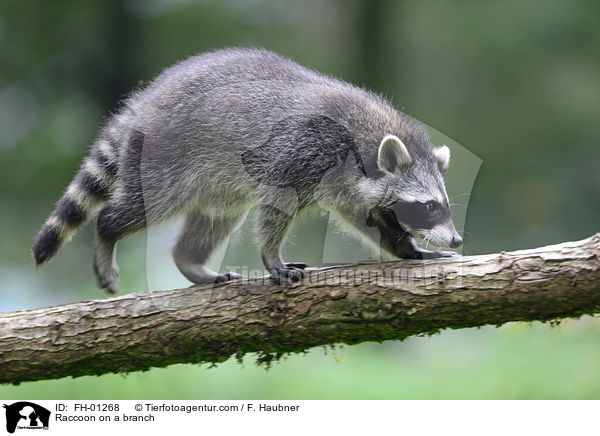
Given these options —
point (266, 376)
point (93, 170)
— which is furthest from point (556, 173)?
point (93, 170)

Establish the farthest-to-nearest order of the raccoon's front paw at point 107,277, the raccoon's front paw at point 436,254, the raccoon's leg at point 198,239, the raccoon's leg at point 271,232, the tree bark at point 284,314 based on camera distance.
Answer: the raccoon's leg at point 198,239
the raccoon's front paw at point 107,277
the raccoon's leg at point 271,232
the raccoon's front paw at point 436,254
the tree bark at point 284,314

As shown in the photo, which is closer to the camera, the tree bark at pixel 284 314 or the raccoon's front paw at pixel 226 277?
the tree bark at pixel 284 314

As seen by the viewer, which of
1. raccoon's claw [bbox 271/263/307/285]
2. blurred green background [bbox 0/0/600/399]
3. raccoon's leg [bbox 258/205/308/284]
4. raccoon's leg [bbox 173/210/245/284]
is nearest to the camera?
raccoon's claw [bbox 271/263/307/285]

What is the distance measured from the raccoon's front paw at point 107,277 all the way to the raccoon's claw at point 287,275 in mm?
1974

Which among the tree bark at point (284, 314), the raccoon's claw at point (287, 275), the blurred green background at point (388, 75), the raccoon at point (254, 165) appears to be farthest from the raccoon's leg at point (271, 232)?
the blurred green background at point (388, 75)

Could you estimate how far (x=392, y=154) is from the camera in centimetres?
595

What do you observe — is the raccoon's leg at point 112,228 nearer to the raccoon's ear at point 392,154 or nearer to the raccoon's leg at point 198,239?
the raccoon's leg at point 198,239

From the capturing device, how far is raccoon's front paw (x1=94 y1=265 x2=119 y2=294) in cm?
648

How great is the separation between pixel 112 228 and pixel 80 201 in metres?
0.45

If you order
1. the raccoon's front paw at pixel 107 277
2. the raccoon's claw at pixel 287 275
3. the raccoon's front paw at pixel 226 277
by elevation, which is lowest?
the raccoon's claw at pixel 287 275

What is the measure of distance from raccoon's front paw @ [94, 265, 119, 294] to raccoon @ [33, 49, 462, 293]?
0.02 metres

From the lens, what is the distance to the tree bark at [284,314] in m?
4.79

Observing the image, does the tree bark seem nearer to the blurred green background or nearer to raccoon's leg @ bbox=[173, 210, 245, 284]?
raccoon's leg @ bbox=[173, 210, 245, 284]

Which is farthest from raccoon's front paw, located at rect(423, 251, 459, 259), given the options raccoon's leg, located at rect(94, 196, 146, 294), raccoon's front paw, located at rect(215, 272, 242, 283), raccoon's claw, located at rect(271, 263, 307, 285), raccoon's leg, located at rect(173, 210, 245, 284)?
raccoon's leg, located at rect(94, 196, 146, 294)
